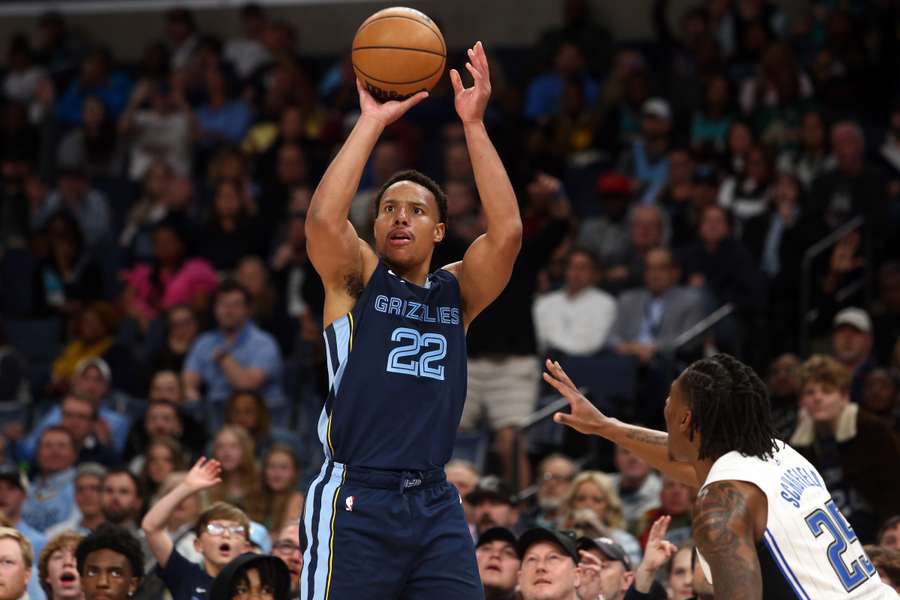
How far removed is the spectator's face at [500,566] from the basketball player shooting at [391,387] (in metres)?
2.02

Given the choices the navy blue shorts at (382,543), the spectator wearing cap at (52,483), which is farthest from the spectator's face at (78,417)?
the navy blue shorts at (382,543)

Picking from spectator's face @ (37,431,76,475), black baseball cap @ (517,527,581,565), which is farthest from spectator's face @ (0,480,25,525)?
black baseball cap @ (517,527,581,565)

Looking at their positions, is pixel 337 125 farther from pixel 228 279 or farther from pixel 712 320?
pixel 712 320

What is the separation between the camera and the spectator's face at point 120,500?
9.65m

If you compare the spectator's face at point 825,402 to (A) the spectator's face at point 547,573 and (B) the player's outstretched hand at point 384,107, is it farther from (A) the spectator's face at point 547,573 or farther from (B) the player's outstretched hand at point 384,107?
(B) the player's outstretched hand at point 384,107

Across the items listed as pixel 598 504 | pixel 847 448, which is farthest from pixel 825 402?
pixel 598 504

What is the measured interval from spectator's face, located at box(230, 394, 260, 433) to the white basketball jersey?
6958 mm

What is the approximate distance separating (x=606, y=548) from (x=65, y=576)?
2.78m

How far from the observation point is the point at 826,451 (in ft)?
30.7

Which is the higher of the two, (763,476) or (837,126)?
(837,126)

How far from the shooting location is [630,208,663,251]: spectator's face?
12.7 metres

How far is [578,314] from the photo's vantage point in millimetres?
12445

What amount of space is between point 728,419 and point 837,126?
7.87 meters

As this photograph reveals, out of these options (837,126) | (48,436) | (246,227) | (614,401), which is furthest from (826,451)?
(246,227)
